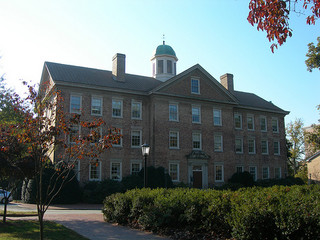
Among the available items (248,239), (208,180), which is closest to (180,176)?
(208,180)

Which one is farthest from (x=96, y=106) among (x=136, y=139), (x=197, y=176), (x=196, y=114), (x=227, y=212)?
(x=227, y=212)

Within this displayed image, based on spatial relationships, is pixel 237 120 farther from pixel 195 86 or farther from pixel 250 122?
pixel 195 86

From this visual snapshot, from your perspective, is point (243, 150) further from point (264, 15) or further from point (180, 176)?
point (264, 15)

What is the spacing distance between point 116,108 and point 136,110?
1.94 meters

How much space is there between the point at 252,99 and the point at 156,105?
15.2m

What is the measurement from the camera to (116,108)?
29.4 m

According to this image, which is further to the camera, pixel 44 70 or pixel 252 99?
pixel 252 99

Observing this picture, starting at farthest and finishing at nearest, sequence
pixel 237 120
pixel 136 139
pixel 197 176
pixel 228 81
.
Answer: pixel 228 81 → pixel 237 120 → pixel 197 176 → pixel 136 139

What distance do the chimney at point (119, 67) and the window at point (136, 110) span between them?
2.92 metres

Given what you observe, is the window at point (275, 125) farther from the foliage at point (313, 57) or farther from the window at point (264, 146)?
the foliage at point (313, 57)

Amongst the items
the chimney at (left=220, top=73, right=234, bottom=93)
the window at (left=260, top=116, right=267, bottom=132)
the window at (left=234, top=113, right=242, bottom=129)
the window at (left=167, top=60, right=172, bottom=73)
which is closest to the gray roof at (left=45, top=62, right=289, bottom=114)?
the window at (left=234, top=113, right=242, bottom=129)

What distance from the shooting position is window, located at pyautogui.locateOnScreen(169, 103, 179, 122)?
1209 inches

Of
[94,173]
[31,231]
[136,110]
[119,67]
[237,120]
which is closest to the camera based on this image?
[31,231]

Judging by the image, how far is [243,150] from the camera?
35.4m
